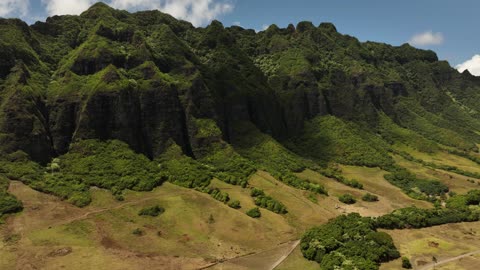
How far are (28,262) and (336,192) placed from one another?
95.9m

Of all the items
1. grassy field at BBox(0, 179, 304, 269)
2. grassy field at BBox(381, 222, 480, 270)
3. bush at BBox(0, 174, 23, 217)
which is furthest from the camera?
bush at BBox(0, 174, 23, 217)

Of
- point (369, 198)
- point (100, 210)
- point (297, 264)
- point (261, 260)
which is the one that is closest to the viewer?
point (297, 264)

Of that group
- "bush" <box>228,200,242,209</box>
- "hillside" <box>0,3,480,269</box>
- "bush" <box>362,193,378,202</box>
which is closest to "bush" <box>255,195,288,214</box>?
"hillside" <box>0,3,480,269</box>

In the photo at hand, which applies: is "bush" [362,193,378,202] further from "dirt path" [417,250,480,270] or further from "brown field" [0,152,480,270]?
"dirt path" [417,250,480,270]

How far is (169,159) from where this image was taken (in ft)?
460

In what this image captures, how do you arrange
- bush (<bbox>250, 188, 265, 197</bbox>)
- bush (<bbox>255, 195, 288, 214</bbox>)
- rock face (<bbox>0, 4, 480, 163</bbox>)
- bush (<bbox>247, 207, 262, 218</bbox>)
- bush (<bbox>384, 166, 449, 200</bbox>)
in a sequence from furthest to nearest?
bush (<bbox>384, 166, 449, 200</bbox>) < rock face (<bbox>0, 4, 480, 163</bbox>) < bush (<bbox>250, 188, 265, 197</bbox>) < bush (<bbox>255, 195, 288, 214</bbox>) < bush (<bbox>247, 207, 262, 218</bbox>)

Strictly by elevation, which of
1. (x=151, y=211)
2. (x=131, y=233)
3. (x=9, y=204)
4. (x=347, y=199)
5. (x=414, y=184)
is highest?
(x=414, y=184)

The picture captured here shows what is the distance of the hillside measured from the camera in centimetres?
10300

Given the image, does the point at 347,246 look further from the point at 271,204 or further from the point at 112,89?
the point at 112,89

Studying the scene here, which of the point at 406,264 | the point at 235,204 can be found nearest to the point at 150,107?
the point at 235,204

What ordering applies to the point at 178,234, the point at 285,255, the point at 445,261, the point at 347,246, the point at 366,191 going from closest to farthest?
1. the point at 347,246
2. the point at 445,261
3. the point at 285,255
4. the point at 178,234
5. the point at 366,191

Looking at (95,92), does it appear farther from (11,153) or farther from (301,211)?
(301,211)

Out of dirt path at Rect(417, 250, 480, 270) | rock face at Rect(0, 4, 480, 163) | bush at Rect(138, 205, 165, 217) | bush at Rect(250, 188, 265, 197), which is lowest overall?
dirt path at Rect(417, 250, 480, 270)

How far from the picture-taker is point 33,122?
126312 mm
